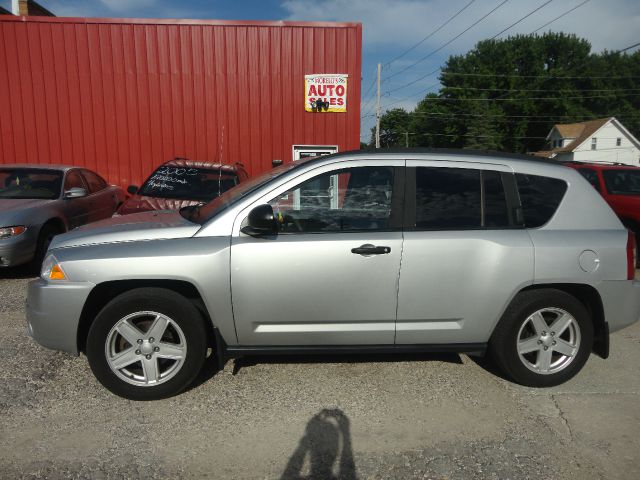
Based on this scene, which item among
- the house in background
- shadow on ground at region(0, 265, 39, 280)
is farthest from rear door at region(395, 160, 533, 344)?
the house in background

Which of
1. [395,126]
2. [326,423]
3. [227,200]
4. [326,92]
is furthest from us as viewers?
[395,126]

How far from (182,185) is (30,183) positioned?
245 centimetres

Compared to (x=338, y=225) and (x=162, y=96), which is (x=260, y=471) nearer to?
(x=338, y=225)

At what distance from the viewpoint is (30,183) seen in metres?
7.66

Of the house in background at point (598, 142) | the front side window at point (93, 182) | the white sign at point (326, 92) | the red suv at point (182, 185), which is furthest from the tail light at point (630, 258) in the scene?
the house in background at point (598, 142)

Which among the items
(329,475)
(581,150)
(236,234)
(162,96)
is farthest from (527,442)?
(581,150)

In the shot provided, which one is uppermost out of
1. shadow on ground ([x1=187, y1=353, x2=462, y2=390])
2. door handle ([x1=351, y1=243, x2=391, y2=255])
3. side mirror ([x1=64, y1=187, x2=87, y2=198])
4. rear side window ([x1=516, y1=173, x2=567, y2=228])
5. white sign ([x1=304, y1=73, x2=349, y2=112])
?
white sign ([x1=304, y1=73, x2=349, y2=112])

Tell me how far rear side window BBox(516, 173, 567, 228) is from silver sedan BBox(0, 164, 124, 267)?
5.93 metres

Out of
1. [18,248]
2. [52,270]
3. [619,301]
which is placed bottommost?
[18,248]

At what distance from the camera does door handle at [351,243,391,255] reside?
333cm

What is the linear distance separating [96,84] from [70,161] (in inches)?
71.3

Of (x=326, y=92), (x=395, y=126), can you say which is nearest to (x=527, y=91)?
(x=395, y=126)

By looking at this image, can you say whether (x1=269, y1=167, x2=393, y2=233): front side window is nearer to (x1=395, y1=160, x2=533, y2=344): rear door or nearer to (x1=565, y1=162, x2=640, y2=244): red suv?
(x1=395, y1=160, x2=533, y2=344): rear door

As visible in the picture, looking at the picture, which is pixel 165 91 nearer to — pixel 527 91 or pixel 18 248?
pixel 18 248
